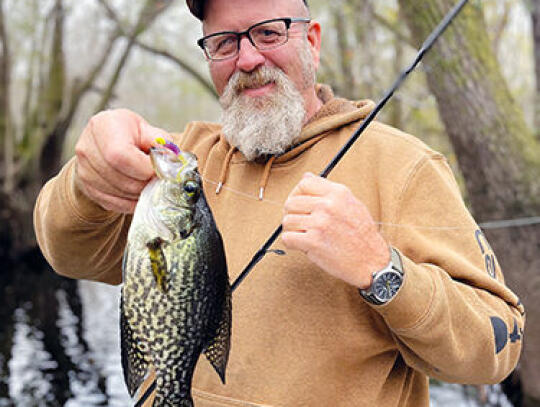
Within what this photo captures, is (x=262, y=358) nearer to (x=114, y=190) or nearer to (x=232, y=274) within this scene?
(x=232, y=274)

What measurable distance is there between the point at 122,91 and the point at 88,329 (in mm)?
16519

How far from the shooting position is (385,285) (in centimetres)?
188

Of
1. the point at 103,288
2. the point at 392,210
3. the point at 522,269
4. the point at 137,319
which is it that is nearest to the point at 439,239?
the point at 392,210

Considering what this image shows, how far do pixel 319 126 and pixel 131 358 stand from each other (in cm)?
113

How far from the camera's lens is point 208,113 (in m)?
32.0

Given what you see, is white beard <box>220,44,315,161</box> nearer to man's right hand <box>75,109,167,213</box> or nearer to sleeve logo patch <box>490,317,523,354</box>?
man's right hand <box>75,109,167,213</box>

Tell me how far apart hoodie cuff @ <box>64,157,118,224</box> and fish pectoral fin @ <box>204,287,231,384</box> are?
0.63 metres

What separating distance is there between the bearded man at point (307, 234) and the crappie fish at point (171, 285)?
0.12 meters

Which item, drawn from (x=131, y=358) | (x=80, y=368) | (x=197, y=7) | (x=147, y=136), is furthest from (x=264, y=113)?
(x=80, y=368)

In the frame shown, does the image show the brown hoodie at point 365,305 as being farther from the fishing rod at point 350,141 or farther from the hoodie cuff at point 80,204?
the fishing rod at point 350,141

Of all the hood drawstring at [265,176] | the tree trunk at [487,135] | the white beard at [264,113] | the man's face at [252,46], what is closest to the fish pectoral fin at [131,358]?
the hood drawstring at [265,176]

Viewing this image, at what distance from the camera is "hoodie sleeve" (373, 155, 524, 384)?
1931 mm

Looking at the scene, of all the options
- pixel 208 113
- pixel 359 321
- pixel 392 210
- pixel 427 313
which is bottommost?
pixel 208 113

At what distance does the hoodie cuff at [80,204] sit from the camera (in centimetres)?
225
